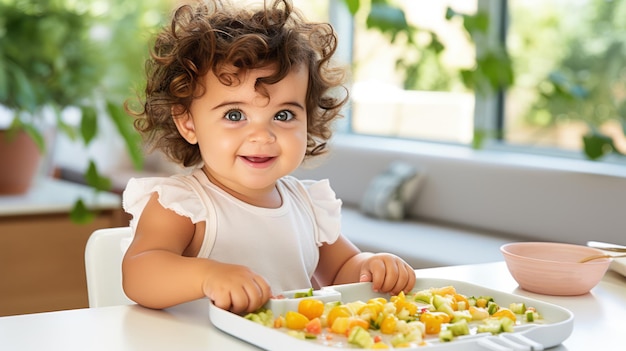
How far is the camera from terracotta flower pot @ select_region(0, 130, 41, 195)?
3736mm

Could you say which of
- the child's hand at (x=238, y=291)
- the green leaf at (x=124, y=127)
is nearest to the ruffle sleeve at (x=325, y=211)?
the child's hand at (x=238, y=291)

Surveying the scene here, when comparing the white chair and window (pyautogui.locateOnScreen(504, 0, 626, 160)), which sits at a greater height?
window (pyautogui.locateOnScreen(504, 0, 626, 160))

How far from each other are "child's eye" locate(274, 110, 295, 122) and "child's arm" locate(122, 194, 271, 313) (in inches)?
7.6

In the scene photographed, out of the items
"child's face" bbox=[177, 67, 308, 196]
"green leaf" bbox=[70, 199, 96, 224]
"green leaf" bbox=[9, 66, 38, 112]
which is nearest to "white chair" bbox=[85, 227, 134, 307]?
"child's face" bbox=[177, 67, 308, 196]

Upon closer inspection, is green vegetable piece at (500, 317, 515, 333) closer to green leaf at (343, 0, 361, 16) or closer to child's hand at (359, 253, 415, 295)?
child's hand at (359, 253, 415, 295)

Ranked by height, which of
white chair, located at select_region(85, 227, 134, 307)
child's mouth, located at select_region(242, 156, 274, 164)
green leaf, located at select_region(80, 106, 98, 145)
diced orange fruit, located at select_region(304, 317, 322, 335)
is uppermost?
child's mouth, located at select_region(242, 156, 274, 164)

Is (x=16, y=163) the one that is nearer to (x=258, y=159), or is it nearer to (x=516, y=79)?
(x=516, y=79)

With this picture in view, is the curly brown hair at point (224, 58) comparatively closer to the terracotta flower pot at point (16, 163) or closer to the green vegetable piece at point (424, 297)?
the green vegetable piece at point (424, 297)

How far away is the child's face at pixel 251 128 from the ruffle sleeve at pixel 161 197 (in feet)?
0.22

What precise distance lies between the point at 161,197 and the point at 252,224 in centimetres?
18

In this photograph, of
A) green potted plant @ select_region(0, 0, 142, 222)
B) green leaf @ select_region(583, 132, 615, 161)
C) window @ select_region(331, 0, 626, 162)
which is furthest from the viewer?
window @ select_region(331, 0, 626, 162)

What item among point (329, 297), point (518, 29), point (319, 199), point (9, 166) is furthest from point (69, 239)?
point (329, 297)

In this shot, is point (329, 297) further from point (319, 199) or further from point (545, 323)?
point (319, 199)

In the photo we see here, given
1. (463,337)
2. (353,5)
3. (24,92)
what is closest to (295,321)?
(463,337)
